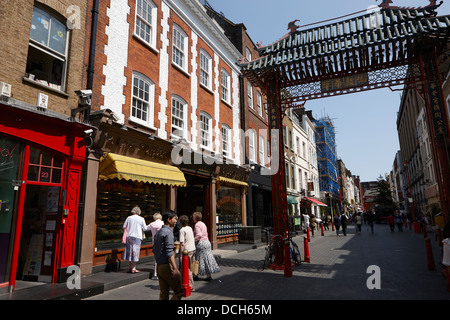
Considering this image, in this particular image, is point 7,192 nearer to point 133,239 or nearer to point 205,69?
point 133,239

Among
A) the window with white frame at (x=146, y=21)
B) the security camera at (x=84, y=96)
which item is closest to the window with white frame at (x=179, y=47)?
the window with white frame at (x=146, y=21)

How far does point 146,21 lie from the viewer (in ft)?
36.9

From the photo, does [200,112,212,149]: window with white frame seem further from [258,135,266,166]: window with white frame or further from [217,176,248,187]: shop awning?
[258,135,266,166]: window with white frame

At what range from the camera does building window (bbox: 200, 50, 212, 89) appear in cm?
1499

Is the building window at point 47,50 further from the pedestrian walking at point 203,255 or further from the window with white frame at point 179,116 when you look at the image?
the pedestrian walking at point 203,255

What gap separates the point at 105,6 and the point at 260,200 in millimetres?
14978

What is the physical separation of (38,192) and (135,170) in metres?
2.65

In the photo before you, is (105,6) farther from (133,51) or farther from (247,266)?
(247,266)

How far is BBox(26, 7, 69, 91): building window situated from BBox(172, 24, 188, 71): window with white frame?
5.32 m

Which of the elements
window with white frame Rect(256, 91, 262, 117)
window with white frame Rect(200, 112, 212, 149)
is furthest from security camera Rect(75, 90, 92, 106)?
window with white frame Rect(256, 91, 262, 117)

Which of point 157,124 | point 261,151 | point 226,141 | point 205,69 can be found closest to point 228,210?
point 226,141

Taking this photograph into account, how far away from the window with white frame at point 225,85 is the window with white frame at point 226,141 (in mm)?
1779

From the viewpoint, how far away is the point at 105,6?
31.4ft

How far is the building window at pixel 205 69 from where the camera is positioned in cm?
1499
